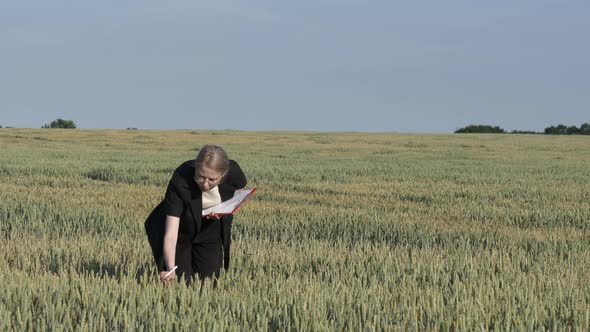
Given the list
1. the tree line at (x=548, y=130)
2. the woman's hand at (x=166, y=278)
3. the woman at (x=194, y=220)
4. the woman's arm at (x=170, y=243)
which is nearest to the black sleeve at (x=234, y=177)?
the woman at (x=194, y=220)

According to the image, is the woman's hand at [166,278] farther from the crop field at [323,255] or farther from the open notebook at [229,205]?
the open notebook at [229,205]

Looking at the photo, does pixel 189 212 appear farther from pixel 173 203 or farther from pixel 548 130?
pixel 548 130

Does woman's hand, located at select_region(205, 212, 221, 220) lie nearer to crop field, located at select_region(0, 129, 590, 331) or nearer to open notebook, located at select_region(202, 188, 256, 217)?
open notebook, located at select_region(202, 188, 256, 217)

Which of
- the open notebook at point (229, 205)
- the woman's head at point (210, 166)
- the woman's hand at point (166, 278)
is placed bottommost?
the woman's hand at point (166, 278)

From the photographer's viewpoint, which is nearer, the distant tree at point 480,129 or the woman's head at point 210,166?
the woman's head at point 210,166

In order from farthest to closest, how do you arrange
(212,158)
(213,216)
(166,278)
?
(213,216), (166,278), (212,158)

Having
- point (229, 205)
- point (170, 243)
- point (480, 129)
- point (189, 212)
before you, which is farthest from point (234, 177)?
point (480, 129)

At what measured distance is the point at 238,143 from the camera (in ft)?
153

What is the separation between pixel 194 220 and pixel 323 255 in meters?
2.01

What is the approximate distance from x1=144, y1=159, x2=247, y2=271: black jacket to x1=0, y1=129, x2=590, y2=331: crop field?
0.30 meters

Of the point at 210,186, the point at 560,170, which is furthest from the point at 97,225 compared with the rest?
the point at 560,170

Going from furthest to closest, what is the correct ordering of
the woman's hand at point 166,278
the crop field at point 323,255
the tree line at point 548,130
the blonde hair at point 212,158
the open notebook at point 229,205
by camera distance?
1. the tree line at point 548,130
2. the open notebook at point 229,205
3. the woman's hand at point 166,278
4. the blonde hair at point 212,158
5. the crop field at point 323,255

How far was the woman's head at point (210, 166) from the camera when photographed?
5148mm

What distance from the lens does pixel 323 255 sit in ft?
24.1
